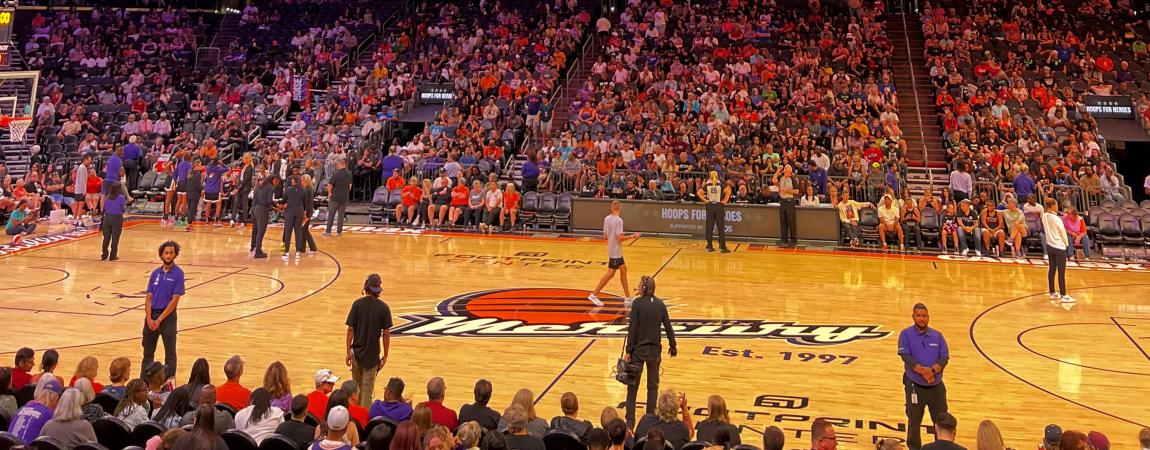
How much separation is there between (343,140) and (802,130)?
496 inches

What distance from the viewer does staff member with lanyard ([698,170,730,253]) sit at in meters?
17.8

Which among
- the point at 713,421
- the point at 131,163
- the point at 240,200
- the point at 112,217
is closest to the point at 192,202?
the point at 240,200

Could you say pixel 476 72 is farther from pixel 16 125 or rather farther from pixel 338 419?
pixel 338 419

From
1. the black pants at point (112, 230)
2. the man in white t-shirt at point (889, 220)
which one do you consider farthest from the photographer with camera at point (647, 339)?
the man in white t-shirt at point (889, 220)

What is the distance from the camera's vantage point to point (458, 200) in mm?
21000

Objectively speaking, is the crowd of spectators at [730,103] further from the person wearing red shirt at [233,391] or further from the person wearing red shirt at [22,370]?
the person wearing red shirt at [22,370]

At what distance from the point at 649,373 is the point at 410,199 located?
14155 mm

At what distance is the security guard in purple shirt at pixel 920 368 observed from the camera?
7.20 m

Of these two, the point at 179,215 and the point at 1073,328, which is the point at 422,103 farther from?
the point at 1073,328

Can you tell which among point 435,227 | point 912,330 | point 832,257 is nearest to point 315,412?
point 912,330

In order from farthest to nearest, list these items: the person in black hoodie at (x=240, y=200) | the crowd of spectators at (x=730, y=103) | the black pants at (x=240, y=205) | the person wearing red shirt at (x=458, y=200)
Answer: the crowd of spectators at (x=730, y=103), the person wearing red shirt at (x=458, y=200), the black pants at (x=240, y=205), the person in black hoodie at (x=240, y=200)

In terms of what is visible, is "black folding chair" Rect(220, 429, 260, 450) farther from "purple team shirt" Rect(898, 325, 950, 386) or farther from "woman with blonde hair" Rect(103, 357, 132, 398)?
"purple team shirt" Rect(898, 325, 950, 386)

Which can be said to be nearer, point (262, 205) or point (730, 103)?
point (262, 205)

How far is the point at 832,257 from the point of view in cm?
1781
